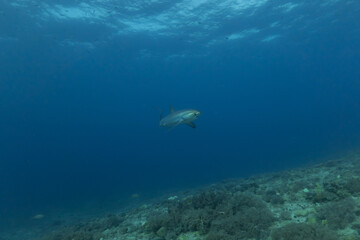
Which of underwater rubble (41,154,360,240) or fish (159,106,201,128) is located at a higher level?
fish (159,106,201,128)

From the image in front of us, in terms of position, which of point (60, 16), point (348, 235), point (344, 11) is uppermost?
point (60, 16)

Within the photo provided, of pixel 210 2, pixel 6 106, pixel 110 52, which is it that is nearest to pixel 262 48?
pixel 210 2

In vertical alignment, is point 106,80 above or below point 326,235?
above

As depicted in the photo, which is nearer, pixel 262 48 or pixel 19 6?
pixel 19 6

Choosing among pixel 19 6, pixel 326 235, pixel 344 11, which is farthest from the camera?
pixel 344 11

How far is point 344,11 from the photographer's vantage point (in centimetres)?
3161

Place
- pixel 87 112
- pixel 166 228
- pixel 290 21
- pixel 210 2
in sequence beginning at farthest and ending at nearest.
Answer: pixel 87 112, pixel 290 21, pixel 210 2, pixel 166 228

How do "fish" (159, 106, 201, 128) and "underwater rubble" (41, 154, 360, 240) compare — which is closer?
"underwater rubble" (41, 154, 360, 240)

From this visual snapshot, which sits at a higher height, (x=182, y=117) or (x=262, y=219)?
(x=182, y=117)

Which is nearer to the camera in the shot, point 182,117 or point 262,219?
point 262,219

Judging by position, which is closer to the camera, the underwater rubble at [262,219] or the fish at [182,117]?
the underwater rubble at [262,219]

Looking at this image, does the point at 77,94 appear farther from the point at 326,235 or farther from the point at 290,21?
the point at 326,235

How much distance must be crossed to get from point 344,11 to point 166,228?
39.3 m

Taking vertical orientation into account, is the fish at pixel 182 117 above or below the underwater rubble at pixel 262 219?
above
